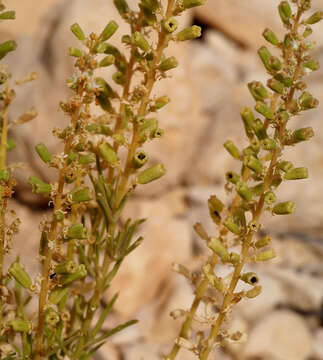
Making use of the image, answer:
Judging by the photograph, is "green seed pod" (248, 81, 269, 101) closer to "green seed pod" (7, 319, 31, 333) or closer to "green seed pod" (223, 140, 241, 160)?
"green seed pod" (223, 140, 241, 160)

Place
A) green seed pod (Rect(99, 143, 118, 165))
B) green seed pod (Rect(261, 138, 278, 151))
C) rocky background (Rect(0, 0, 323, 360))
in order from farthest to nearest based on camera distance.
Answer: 1. rocky background (Rect(0, 0, 323, 360))
2. green seed pod (Rect(99, 143, 118, 165))
3. green seed pod (Rect(261, 138, 278, 151))

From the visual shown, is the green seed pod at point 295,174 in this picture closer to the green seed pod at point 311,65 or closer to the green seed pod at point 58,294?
the green seed pod at point 311,65

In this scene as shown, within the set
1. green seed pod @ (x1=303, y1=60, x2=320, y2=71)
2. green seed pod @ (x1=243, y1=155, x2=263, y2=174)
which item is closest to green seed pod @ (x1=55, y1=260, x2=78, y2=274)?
green seed pod @ (x1=243, y1=155, x2=263, y2=174)

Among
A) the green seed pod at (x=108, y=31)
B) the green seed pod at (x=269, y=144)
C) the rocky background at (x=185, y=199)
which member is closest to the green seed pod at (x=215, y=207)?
the green seed pod at (x=269, y=144)

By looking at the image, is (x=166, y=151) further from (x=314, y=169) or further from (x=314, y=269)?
(x=314, y=269)

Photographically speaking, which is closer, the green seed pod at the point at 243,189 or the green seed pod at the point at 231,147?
the green seed pod at the point at 243,189

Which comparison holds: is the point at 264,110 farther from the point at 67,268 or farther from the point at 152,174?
the point at 67,268
